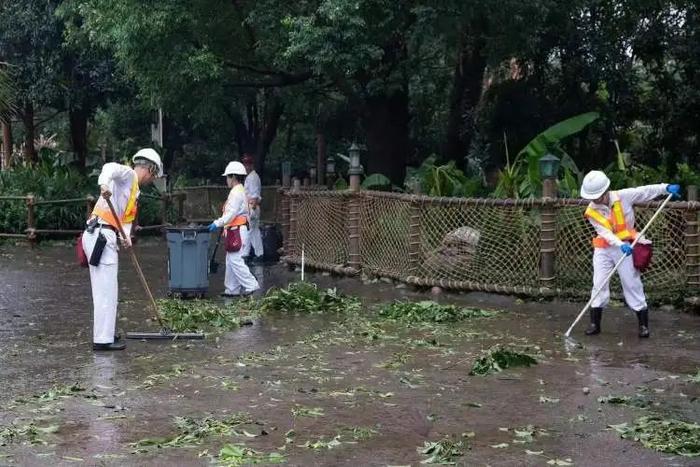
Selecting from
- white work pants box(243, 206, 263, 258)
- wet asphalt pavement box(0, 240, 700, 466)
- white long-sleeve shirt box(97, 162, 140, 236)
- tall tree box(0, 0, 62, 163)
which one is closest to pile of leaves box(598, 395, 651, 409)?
wet asphalt pavement box(0, 240, 700, 466)

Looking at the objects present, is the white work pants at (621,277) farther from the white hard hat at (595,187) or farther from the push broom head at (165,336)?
the push broom head at (165,336)

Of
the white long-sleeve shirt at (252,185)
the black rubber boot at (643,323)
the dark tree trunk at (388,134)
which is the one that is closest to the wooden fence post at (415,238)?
the black rubber boot at (643,323)

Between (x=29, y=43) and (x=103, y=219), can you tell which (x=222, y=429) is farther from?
(x=29, y=43)

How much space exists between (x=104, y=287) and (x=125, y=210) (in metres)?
0.74

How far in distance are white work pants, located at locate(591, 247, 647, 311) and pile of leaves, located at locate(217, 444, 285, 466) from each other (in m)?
5.04

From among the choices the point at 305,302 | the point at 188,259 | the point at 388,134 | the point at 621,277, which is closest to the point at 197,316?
the point at 305,302

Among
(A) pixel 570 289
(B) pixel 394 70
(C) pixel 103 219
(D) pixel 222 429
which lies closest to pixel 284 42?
(B) pixel 394 70

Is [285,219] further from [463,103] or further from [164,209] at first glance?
[164,209]

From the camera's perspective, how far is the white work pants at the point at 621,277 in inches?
398

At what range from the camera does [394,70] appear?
17.5m

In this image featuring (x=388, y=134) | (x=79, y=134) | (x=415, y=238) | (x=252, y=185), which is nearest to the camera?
(x=415, y=238)

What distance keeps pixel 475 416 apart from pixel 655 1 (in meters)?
13.0

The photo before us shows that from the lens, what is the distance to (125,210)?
380 inches

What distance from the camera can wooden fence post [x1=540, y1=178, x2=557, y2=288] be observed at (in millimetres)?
12250
